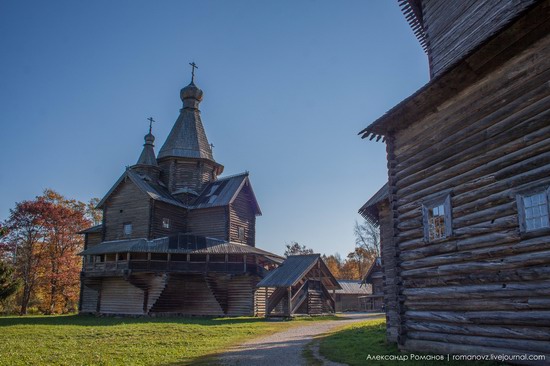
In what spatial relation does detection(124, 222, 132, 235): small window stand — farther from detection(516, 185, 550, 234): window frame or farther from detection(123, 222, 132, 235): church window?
detection(516, 185, 550, 234): window frame

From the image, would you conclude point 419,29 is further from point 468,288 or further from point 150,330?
point 150,330

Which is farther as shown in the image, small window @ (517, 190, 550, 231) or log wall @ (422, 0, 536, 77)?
log wall @ (422, 0, 536, 77)

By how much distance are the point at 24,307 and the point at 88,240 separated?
938 centimetres

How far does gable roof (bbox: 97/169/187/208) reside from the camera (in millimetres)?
31469

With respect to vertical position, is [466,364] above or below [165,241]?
below

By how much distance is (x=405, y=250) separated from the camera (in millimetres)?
11562

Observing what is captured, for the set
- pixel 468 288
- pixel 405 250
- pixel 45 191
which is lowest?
pixel 468 288

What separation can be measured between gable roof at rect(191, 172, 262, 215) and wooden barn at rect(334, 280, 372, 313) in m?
20.3

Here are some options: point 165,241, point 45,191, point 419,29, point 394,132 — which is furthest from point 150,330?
point 45,191

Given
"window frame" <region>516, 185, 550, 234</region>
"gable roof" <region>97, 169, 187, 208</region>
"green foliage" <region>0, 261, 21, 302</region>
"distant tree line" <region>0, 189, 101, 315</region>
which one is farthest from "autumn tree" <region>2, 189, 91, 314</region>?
"window frame" <region>516, 185, 550, 234</region>

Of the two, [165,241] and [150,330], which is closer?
[150,330]

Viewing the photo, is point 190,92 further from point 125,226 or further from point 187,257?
point 187,257

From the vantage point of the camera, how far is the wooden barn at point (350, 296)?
5053cm

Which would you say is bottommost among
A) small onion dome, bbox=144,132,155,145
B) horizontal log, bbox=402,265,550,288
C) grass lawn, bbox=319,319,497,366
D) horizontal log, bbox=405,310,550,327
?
grass lawn, bbox=319,319,497,366
